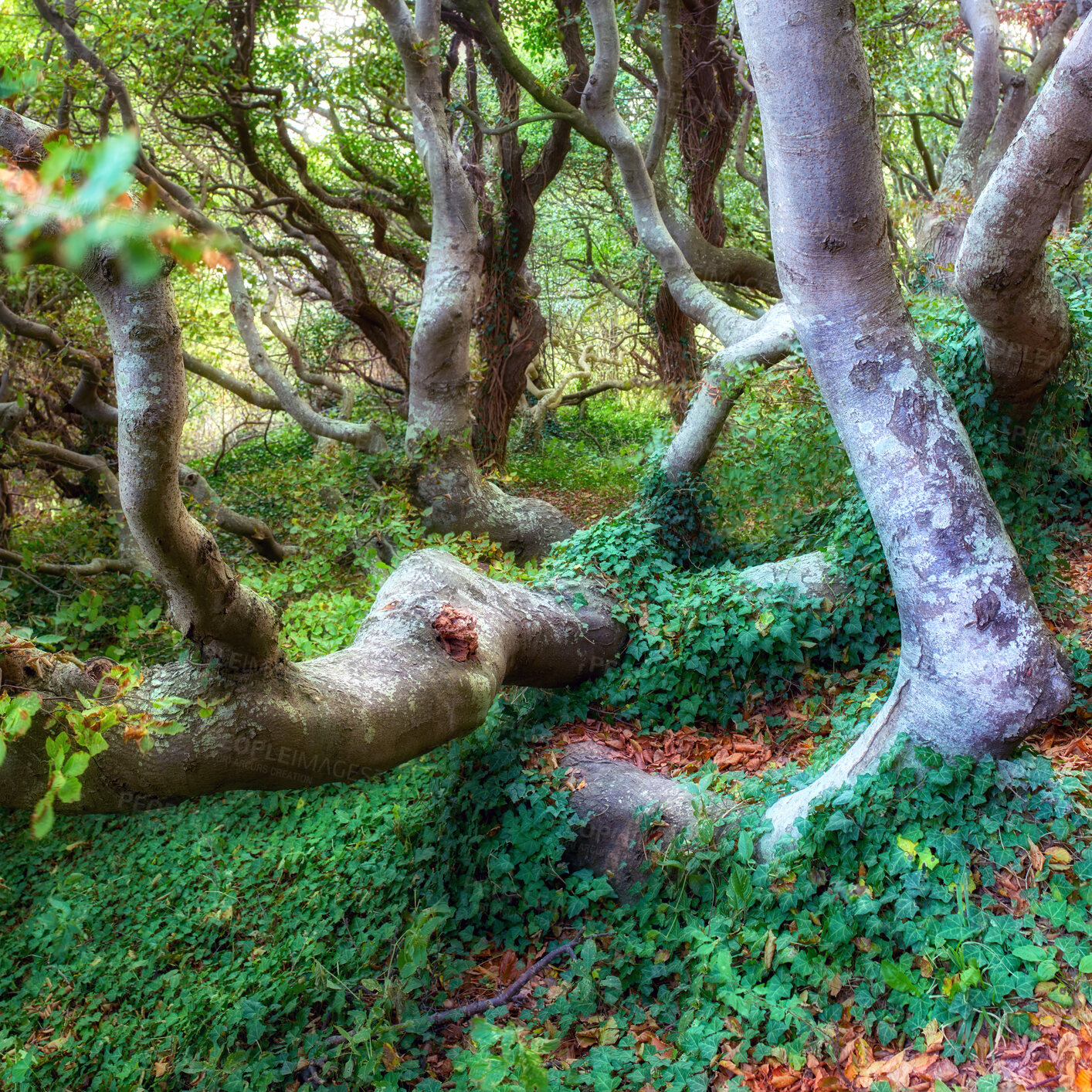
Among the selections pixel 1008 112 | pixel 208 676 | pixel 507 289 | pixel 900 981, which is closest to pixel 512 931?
pixel 900 981

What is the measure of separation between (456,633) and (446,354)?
A: 15.7 feet

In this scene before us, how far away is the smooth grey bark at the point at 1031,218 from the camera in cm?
299

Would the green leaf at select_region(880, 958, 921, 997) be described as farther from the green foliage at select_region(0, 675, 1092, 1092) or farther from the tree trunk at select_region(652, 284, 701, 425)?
the tree trunk at select_region(652, 284, 701, 425)

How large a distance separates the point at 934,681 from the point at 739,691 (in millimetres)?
1806

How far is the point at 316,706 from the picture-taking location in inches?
113

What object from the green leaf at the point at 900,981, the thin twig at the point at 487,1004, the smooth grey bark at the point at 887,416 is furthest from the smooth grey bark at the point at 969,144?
the thin twig at the point at 487,1004

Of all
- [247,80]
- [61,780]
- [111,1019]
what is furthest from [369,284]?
[61,780]

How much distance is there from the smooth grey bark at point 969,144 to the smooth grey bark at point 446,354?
167 inches

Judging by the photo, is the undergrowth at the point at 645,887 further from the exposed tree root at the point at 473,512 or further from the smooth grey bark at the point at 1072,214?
the smooth grey bark at the point at 1072,214

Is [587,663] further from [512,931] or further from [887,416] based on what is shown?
[887,416]

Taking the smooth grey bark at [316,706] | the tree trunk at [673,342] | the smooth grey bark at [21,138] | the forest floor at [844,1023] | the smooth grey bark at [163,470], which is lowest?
the forest floor at [844,1023]

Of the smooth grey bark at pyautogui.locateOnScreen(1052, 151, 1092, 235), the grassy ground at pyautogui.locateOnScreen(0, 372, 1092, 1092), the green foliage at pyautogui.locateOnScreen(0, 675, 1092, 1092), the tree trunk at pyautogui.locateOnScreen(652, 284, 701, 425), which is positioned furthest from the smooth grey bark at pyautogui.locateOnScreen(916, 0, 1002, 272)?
the green foliage at pyautogui.locateOnScreen(0, 675, 1092, 1092)

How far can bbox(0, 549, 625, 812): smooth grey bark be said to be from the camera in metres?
2.46

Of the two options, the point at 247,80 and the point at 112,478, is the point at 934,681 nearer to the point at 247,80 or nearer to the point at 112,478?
the point at 112,478
